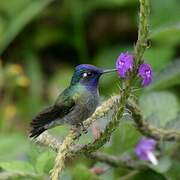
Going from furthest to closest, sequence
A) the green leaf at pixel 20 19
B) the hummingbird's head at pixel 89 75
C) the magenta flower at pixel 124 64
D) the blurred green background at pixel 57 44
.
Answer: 1. the green leaf at pixel 20 19
2. the blurred green background at pixel 57 44
3. the hummingbird's head at pixel 89 75
4. the magenta flower at pixel 124 64

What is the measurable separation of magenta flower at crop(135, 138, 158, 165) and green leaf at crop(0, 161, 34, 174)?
485 mm

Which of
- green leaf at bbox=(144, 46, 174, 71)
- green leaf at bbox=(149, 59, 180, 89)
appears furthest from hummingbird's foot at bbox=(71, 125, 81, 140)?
green leaf at bbox=(144, 46, 174, 71)

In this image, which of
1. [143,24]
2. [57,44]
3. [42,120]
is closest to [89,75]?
[42,120]

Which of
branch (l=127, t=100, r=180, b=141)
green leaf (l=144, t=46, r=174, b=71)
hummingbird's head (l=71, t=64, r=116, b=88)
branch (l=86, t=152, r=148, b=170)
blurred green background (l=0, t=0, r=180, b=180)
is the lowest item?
branch (l=86, t=152, r=148, b=170)

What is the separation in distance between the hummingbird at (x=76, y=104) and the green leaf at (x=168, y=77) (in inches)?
25.0

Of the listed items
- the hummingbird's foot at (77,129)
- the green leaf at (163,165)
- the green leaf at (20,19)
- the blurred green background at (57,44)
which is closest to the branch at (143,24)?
the hummingbird's foot at (77,129)

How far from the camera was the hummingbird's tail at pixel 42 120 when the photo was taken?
6.81 ft

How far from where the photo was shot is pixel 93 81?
2.03 metres

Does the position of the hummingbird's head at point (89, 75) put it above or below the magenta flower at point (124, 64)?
above

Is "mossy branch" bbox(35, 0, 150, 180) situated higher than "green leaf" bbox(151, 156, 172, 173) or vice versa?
"mossy branch" bbox(35, 0, 150, 180)

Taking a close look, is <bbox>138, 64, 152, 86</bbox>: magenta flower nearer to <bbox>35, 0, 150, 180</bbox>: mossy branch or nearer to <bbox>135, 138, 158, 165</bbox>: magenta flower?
<bbox>35, 0, 150, 180</bbox>: mossy branch

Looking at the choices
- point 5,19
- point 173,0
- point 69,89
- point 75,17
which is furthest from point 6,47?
point 69,89

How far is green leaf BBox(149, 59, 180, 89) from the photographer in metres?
2.62

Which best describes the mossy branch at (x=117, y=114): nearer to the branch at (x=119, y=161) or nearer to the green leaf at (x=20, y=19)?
the branch at (x=119, y=161)
